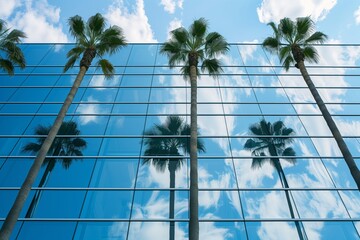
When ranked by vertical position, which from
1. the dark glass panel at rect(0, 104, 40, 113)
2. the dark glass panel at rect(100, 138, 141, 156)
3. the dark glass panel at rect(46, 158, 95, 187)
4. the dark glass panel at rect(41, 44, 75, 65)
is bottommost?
the dark glass panel at rect(46, 158, 95, 187)

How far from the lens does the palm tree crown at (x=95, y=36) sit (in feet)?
45.1

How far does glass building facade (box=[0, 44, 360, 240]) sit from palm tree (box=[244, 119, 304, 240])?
0.27 m

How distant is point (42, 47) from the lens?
22.5 metres

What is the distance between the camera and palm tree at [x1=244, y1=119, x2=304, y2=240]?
1379 cm

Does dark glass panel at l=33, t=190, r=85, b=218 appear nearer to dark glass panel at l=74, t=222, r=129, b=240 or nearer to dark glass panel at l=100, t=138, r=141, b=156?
dark glass panel at l=74, t=222, r=129, b=240

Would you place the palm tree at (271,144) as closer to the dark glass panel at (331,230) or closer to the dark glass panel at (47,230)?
the dark glass panel at (331,230)

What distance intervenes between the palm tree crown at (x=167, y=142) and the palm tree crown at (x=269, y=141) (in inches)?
106

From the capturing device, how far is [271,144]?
14883 millimetres

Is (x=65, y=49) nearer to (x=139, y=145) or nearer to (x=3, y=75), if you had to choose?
(x=3, y=75)

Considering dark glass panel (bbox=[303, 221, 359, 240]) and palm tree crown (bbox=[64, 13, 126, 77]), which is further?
palm tree crown (bbox=[64, 13, 126, 77])

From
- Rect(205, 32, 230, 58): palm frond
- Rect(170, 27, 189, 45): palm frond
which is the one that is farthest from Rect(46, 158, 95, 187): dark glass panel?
Rect(205, 32, 230, 58): palm frond

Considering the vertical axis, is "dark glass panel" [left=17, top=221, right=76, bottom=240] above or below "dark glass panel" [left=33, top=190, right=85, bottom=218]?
below

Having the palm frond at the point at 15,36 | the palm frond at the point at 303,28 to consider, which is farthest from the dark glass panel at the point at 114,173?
the palm frond at the point at 303,28

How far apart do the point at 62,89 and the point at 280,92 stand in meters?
14.2
